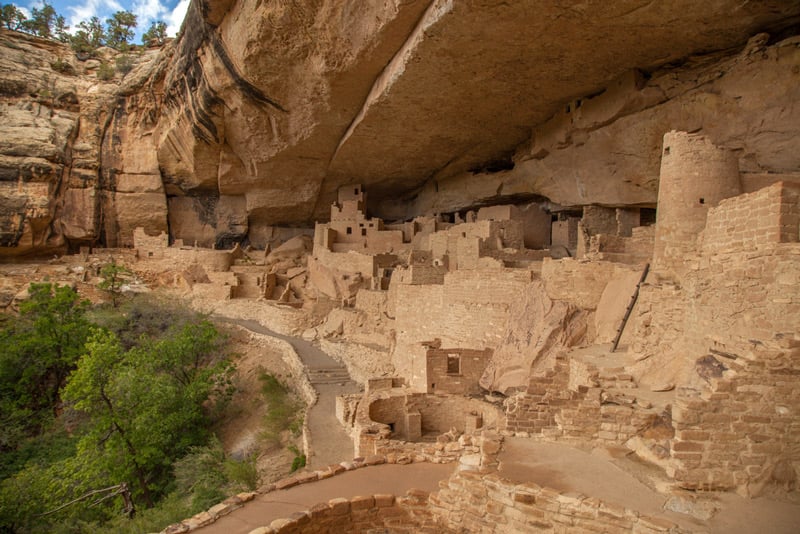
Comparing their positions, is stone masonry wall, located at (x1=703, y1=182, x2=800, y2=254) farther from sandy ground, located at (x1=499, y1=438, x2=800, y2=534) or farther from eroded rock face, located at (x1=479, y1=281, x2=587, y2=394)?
eroded rock face, located at (x1=479, y1=281, x2=587, y2=394)

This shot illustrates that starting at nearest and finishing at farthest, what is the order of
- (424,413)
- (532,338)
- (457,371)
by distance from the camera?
(424,413)
(532,338)
(457,371)

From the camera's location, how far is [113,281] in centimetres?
1909

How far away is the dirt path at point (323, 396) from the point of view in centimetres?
865

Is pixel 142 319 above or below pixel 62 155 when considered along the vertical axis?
below

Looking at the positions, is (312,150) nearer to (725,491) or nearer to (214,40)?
(214,40)

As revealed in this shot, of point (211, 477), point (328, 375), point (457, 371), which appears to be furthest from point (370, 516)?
point (328, 375)

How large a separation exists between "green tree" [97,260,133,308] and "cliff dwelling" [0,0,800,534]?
0.23 metres

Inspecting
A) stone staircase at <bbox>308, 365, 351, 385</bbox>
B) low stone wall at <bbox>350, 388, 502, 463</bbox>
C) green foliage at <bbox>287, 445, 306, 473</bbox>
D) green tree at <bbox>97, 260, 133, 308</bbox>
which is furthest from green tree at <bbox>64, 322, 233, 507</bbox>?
green tree at <bbox>97, 260, 133, 308</bbox>

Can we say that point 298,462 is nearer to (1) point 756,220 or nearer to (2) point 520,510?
(2) point 520,510

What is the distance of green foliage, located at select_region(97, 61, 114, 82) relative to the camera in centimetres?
2238

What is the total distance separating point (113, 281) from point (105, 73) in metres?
10.2

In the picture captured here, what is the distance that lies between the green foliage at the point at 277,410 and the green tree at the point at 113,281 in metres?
9.23

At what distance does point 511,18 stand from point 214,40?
9276 millimetres

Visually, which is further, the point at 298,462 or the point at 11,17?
the point at 11,17
